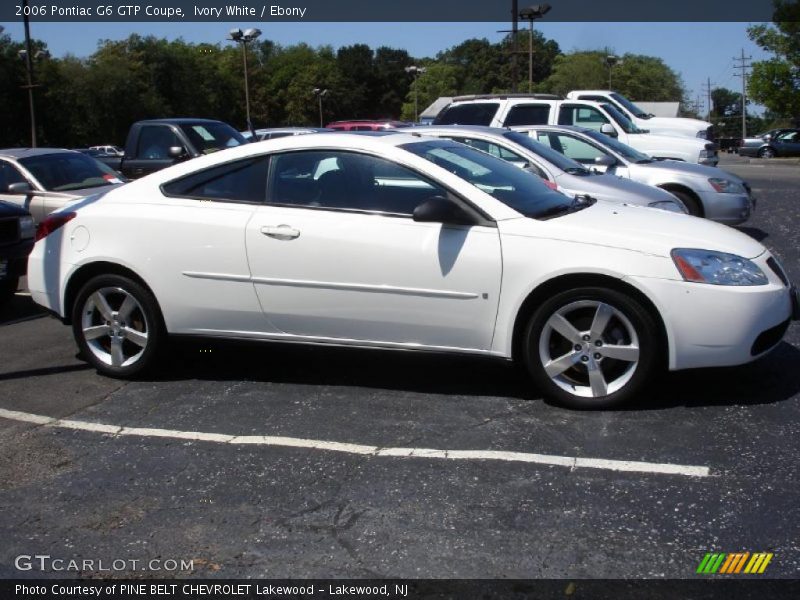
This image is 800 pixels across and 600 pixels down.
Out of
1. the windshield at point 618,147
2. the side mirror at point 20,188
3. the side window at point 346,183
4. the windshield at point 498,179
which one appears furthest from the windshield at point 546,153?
the side mirror at point 20,188

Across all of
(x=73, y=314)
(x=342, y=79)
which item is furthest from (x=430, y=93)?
(x=73, y=314)

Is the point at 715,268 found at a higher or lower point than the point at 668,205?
lower

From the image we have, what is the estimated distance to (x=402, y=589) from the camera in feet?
10.2

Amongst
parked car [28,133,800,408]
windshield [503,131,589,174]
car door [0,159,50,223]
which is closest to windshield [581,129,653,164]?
windshield [503,131,589,174]

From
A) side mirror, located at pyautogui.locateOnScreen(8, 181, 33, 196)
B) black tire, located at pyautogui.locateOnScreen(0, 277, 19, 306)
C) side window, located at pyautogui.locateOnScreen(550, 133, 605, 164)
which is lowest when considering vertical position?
black tire, located at pyautogui.locateOnScreen(0, 277, 19, 306)

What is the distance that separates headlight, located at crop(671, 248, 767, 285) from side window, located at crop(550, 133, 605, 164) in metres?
6.89

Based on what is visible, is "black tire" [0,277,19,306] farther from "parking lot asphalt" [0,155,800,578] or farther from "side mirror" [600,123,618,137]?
"side mirror" [600,123,618,137]

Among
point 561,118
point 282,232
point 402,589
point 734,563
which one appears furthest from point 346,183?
point 561,118

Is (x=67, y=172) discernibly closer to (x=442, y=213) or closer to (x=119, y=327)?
(x=119, y=327)

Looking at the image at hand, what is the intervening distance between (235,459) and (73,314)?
6.91ft

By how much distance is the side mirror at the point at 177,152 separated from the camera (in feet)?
44.1

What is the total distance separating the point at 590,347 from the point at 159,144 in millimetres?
11410

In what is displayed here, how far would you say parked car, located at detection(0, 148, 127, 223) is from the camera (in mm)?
10344

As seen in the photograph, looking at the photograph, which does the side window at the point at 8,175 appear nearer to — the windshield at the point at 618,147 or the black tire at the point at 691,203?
the windshield at the point at 618,147
